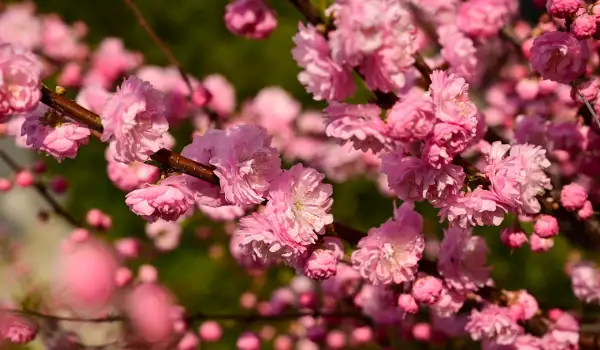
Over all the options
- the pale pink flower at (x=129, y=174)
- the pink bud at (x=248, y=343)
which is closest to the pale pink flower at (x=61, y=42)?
the pale pink flower at (x=129, y=174)

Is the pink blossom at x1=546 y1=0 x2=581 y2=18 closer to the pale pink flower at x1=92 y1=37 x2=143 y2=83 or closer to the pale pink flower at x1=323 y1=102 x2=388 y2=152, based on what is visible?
the pale pink flower at x1=323 y1=102 x2=388 y2=152

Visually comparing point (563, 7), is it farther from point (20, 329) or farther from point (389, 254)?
point (20, 329)

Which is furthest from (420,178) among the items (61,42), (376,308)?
(61,42)

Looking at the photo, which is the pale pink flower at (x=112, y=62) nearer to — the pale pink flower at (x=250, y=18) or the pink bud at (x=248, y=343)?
the pale pink flower at (x=250, y=18)

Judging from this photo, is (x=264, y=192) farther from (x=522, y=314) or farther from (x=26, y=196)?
(x=26, y=196)

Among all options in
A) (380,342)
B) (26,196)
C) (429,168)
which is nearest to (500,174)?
(429,168)

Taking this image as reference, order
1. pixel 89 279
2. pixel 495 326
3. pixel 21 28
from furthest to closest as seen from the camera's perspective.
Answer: pixel 21 28 → pixel 495 326 → pixel 89 279
